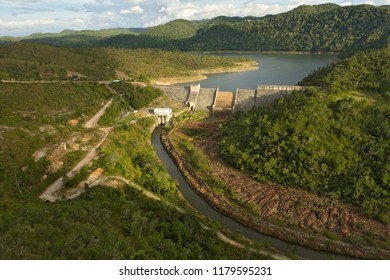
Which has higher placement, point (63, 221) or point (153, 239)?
point (63, 221)

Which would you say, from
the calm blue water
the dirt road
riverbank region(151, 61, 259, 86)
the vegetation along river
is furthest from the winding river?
riverbank region(151, 61, 259, 86)

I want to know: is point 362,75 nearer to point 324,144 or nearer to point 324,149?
point 324,144

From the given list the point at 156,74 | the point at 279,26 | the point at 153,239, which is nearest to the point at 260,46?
the point at 279,26

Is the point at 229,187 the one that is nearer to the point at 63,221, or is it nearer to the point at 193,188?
the point at 193,188

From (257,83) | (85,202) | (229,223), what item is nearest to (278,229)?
(229,223)

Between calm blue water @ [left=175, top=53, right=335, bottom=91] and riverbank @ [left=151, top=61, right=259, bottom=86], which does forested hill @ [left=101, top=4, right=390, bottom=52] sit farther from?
riverbank @ [left=151, top=61, right=259, bottom=86]

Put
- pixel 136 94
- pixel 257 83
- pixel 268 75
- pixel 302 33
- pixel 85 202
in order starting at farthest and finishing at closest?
1. pixel 302 33
2. pixel 268 75
3. pixel 257 83
4. pixel 136 94
5. pixel 85 202
